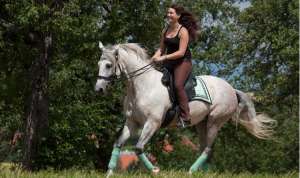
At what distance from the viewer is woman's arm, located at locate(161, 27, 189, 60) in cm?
922

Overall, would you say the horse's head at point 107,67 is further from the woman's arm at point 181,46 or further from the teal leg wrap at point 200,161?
the teal leg wrap at point 200,161

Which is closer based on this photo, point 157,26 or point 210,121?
point 210,121

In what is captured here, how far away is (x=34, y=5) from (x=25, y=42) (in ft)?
14.7

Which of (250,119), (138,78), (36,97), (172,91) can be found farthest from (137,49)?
(36,97)

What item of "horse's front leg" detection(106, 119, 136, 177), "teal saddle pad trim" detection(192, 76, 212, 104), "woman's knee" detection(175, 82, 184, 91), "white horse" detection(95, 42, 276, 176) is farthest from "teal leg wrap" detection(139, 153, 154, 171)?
"teal saddle pad trim" detection(192, 76, 212, 104)

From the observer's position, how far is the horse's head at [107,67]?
9031 mm

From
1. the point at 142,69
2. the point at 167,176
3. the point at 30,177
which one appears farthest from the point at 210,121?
the point at 30,177

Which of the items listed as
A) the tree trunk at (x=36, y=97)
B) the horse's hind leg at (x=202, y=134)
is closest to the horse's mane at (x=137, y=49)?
the horse's hind leg at (x=202, y=134)

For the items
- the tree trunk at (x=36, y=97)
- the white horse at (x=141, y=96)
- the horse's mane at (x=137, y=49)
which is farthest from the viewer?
the tree trunk at (x=36, y=97)

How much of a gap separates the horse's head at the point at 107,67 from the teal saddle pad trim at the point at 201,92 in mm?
1371

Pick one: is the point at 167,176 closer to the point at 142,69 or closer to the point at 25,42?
the point at 142,69

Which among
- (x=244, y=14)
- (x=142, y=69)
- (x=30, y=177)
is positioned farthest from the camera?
(x=244, y=14)

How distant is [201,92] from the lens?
996 centimetres

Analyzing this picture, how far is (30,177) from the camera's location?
7605 mm
